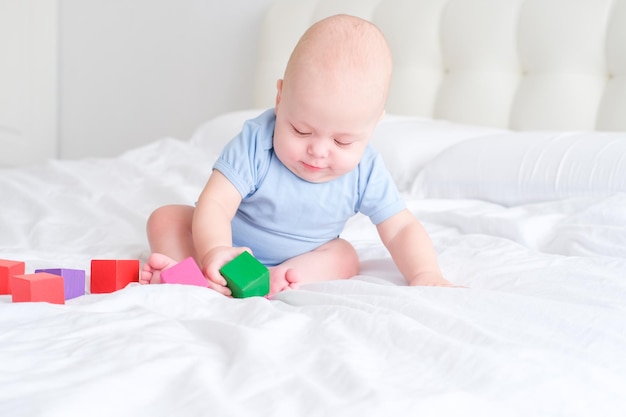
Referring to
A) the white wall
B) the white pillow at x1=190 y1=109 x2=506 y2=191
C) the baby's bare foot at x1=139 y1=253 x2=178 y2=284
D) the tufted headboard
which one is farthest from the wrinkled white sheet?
the white wall

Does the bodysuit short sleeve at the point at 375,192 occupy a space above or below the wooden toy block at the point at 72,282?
above

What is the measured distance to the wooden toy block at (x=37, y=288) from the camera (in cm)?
92

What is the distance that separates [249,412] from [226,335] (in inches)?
7.6

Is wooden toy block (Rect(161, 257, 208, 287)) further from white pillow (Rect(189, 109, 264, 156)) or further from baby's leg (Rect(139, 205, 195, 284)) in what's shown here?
white pillow (Rect(189, 109, 264, 156))

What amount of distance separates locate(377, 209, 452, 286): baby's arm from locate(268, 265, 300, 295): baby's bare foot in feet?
0.64

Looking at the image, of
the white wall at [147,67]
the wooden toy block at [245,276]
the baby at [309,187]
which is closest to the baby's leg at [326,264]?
the baby at [309,187]

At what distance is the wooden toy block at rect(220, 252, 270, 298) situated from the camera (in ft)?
3.46

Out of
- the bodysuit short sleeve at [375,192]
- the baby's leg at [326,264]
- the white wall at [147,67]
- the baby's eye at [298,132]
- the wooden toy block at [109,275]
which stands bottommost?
the white wall at [147,67]

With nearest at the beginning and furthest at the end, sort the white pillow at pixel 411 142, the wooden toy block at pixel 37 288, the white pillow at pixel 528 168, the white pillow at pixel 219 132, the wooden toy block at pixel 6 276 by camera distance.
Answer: the wooden toy block at pixel 37 288 → the wooden toy block at pixel 6 276 → the white pillow at pixel 528 168 → the white pillow at pixel 411 142 → the white pillow at pixel 219 132

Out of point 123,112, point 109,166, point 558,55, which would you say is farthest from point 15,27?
point 558,55

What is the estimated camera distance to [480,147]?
1.86 m

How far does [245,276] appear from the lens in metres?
1.06

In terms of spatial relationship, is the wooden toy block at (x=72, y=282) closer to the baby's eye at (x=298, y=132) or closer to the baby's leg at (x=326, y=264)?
the baby's leg at (x=326, y=264)

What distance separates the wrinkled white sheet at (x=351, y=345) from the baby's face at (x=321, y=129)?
0.20 m
